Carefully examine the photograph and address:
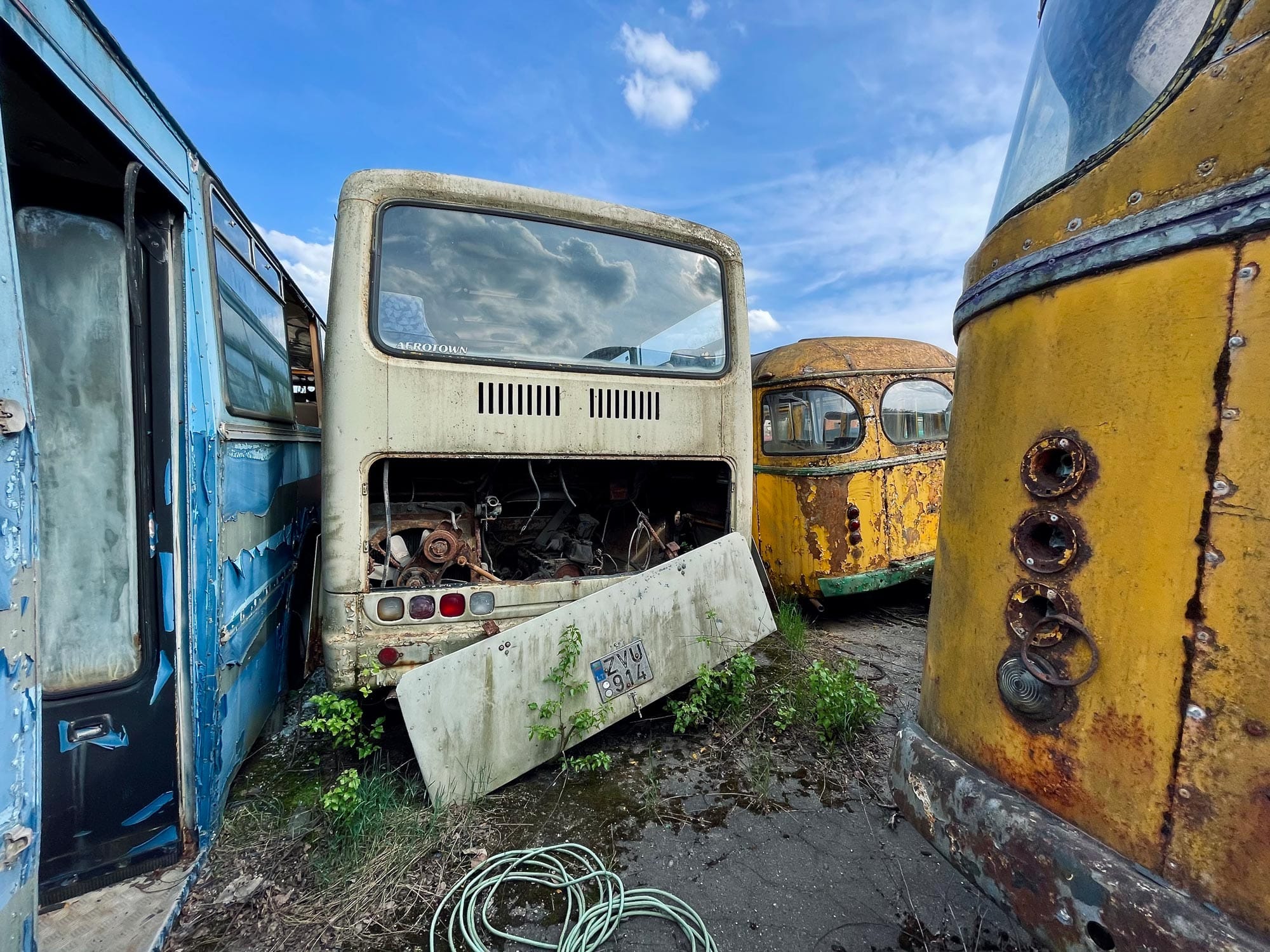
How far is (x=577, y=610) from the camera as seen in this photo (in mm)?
2607

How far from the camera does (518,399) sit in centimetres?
263

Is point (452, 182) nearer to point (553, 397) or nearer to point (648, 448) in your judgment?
point (553, 397)

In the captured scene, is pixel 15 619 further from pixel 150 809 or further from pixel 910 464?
pixel 910 464

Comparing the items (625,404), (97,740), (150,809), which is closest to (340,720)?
(150,809)

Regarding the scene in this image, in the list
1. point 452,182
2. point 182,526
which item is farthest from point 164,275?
point 452,182

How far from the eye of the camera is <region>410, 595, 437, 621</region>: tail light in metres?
2.46

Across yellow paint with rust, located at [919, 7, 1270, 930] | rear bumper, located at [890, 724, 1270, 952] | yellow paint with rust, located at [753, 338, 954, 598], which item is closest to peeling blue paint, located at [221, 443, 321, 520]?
rear bumper, located at [890, 724, 1270, 952]

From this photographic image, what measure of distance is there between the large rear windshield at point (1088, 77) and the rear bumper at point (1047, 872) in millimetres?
1288

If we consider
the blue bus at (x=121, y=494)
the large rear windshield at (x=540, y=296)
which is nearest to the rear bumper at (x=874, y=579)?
the large rear windshield at (x=540, y=296)

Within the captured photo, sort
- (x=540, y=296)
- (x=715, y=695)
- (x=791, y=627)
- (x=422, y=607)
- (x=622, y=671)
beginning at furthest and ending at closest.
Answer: (x=791, y=627) → (x=715, y=695) → (x=540, y=296) → (x=622, y=671) → (x=422, y=607)

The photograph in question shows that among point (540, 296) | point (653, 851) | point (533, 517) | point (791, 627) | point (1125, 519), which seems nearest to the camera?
point (1125, 519)

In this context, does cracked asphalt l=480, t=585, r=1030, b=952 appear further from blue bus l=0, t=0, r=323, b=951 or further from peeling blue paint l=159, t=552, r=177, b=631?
A: peeling blue paint l=159, t=552, r=177, b=631

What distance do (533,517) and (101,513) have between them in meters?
1.91

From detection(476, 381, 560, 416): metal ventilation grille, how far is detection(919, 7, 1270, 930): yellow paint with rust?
Answer: 6.29ft
